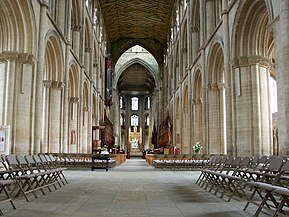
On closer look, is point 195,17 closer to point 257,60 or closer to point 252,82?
point 257,60

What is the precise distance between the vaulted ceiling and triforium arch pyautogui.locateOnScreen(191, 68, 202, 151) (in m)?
14.5

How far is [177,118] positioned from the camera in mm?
36656

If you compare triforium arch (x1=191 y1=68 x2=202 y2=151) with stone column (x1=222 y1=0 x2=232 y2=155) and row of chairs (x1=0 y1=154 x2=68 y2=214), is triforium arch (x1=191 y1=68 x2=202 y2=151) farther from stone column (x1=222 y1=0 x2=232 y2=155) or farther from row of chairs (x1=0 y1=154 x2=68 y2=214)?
row of chairs (x1=0 y1=154 x2=68 y2=214)

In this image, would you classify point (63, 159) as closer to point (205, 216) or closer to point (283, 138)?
point (283, 138)

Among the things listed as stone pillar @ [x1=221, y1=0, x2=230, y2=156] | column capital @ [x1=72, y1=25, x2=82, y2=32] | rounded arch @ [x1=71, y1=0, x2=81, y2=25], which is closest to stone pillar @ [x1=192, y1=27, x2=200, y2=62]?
stone pillar @ [x1=221, y1=0, x2=230, y2=156]

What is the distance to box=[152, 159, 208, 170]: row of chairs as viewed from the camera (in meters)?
18.8

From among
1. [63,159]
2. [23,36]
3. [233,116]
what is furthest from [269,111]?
[23,36]

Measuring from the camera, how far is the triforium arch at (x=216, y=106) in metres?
21.5

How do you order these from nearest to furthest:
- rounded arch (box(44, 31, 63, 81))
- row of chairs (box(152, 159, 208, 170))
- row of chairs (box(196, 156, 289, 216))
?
1. row of chairs (box(196, 156, 289, 216))
2. row of chairs (box(152, 159, 208, 170))
3. rounded arch (box(44, 31, 63, 81))

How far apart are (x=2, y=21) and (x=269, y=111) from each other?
13.0 meters

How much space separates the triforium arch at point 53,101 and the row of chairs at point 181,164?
6.89 meters

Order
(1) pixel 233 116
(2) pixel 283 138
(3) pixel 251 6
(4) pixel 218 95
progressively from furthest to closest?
(4) pixel 218 95, (1) pixel 233 116, (3) pixel 251 6, (2) pixel 283 138

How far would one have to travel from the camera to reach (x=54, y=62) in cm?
2166

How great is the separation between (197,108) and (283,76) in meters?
15.8
